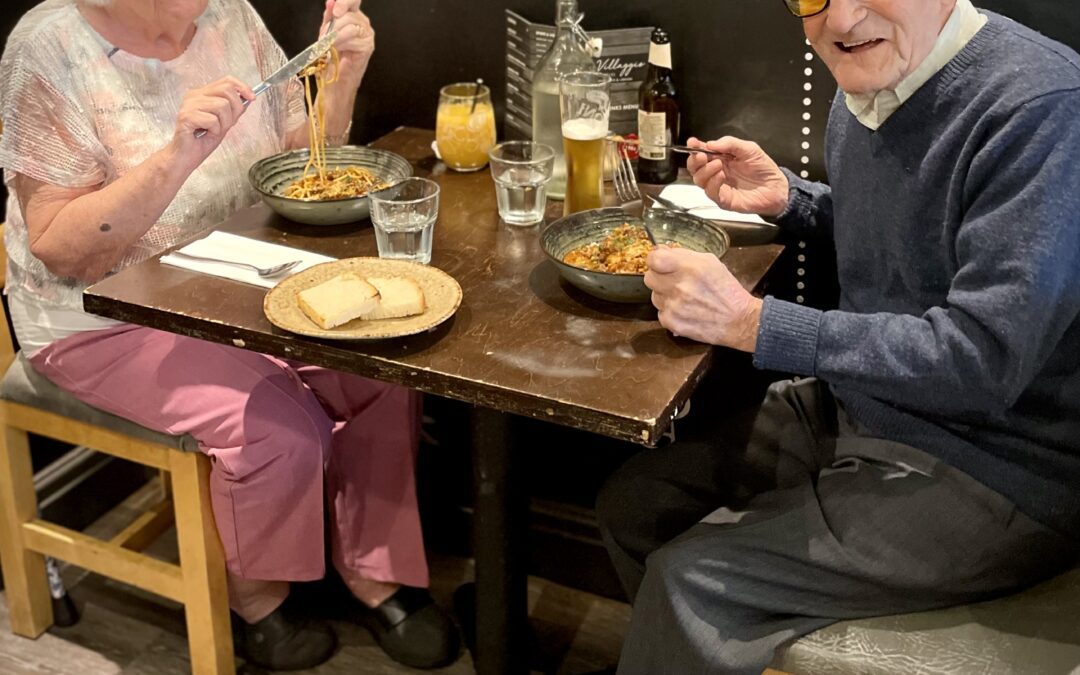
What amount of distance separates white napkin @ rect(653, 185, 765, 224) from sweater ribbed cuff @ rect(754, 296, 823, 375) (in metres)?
0.40

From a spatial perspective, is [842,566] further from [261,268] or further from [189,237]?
[189,237]

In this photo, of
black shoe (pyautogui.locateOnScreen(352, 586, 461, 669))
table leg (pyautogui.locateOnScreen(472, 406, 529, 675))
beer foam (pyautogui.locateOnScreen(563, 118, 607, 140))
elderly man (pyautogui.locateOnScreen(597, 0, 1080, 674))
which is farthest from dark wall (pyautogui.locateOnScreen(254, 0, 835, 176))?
Answer: black shoe (pyautogui.locateOnScreen(352, 586, 461, 669))

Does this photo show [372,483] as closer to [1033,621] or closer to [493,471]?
[493,471]

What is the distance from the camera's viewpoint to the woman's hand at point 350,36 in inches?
80.0

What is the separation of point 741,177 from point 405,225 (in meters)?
0.57

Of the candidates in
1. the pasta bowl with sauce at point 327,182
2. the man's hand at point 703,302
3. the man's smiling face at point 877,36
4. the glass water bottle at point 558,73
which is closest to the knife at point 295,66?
the pasta bowl with sauce at point 327,182

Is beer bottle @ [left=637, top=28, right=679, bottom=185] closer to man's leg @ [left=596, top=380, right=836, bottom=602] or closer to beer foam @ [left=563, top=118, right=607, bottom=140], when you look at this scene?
beer foam @ [left=563, top=118, right=607, bottom=140]

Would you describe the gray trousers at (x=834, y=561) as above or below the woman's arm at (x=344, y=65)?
below

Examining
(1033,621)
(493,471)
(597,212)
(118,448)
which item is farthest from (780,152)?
(118,448)

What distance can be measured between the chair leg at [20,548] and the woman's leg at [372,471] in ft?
1.91

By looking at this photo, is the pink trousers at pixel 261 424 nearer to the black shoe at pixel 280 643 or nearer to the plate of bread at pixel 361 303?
the black shoe at pixel 280 643

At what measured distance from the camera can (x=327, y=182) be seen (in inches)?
76.5

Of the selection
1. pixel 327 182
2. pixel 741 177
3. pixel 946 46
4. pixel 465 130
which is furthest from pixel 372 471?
pixel 946 46

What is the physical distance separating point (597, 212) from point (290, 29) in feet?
3.51
